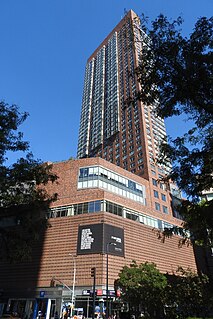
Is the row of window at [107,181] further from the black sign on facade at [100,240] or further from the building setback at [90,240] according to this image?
the black sign on facade at [100,240]

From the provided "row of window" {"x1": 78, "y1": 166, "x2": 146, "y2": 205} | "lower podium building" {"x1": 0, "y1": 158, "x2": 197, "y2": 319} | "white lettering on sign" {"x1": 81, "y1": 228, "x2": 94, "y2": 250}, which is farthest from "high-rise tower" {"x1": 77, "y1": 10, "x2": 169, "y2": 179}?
"white lettering on sign" {"x1": 81, "y1": 228, "x2": 94, "y2": 250}

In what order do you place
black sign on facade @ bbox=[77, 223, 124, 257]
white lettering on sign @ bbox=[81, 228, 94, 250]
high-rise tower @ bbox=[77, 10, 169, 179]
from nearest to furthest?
black sign on facade @ bbox=[77, 223, 124, 257] → white lettering on sign @ bbox=[81, 228, 94, 250] → high-rise tower @ bbox=[77, 10, 169, 179]

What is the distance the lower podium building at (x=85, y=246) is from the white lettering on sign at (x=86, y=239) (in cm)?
16

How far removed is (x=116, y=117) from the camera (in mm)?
105625

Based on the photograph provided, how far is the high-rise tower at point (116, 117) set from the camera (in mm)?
84188

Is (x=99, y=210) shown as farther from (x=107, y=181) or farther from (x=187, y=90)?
(x=187, y=90)

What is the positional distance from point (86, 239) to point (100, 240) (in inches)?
107

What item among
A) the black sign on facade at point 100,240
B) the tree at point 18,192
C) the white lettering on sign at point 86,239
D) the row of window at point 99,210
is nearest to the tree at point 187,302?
the tree at point 18,192

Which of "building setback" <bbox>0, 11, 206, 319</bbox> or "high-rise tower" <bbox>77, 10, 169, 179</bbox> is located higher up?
"high-rise tower" <bbox>77, 10, 169, 179</bbox>

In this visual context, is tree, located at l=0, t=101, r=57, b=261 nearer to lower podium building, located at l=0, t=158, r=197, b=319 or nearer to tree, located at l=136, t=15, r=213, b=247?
lower podium building, located at l=0, t=158, r=197, b=319

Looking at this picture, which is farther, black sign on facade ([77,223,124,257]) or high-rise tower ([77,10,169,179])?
high-rise tower ([77,10,169,179])

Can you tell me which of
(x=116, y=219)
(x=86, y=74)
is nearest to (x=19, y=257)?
(x=116, y=219)

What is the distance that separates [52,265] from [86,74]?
122967mm

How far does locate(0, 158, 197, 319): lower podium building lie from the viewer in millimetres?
40625
